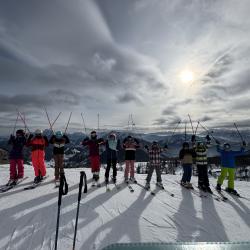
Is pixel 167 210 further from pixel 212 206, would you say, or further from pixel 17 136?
pixel 17 136

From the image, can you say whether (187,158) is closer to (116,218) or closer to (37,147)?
(116,218)

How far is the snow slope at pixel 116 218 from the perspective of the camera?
6637mm

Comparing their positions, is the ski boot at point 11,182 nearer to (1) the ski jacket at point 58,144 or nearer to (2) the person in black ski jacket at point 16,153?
(2) the person in black ski jacket at point 16,153

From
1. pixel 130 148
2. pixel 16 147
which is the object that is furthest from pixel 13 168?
pixel 130 148

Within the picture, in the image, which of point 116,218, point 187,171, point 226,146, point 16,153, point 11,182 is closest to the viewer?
point 116,218

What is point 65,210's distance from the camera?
8352mm

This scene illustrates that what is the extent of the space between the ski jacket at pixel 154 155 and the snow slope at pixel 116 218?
1695 millimetres

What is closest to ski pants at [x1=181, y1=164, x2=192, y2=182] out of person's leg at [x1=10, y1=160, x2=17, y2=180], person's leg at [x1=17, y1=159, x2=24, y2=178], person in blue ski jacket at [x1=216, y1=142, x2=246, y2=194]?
person in blue ski jacket at [x1=216, y1=142, x2=246, y2=194]

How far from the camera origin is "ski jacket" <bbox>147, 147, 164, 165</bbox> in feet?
41.5

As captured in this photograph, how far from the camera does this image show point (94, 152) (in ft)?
41.7

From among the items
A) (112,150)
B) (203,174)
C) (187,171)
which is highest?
(112,150)

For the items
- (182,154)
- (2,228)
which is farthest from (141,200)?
(2,228)

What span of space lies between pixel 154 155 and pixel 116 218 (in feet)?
16.9

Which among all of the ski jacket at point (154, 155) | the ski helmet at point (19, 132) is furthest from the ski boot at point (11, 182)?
the ski jacket at point (154, 155)
